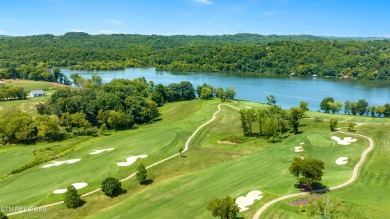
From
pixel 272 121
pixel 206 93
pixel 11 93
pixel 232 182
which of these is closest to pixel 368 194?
pixel 232 182

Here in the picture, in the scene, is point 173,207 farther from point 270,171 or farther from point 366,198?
point 366,198

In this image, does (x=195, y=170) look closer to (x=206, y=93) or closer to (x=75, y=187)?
(x=75, y=187)

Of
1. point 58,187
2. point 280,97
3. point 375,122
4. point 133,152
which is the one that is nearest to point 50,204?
point 58,187

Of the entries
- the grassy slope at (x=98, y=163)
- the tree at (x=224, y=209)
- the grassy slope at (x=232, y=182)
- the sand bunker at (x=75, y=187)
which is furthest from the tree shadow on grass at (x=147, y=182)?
the tree at (x=224, y=209)

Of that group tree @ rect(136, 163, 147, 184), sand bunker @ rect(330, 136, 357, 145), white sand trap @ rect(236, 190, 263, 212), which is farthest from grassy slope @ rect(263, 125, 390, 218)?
tree @ rect(136, 163, 147, 184)

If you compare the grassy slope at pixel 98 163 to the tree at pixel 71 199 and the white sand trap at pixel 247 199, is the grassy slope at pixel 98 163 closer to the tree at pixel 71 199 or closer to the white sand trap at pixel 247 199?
the tree at pixel 71 199

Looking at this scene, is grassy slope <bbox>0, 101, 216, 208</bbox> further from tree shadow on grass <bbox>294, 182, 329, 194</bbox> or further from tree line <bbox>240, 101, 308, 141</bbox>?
tree shadow on grass <bbox>294, 182, 329, 194</bbox>
